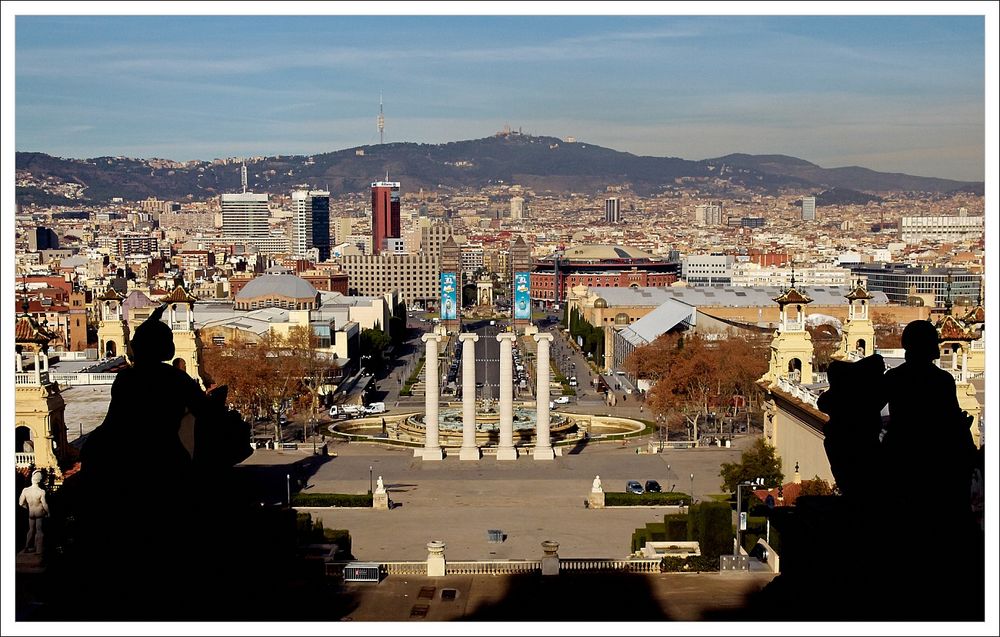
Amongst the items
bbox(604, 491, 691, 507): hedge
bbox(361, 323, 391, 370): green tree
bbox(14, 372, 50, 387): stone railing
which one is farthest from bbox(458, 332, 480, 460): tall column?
bbox(361, 323, 391, 370): green tree

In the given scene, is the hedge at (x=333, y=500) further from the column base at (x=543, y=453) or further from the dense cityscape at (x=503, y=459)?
the column base at (x=543, y=453)

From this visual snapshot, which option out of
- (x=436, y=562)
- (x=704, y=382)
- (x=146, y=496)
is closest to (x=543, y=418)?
(x=704, y=382)

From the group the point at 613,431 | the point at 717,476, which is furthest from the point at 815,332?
the point at 717,476

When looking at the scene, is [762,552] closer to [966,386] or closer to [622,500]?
[966,386]

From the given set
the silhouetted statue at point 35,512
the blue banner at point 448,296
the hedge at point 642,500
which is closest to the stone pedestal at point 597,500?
the hedge at point 642,500

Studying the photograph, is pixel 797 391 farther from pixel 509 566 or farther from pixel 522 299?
pixel 522 299
